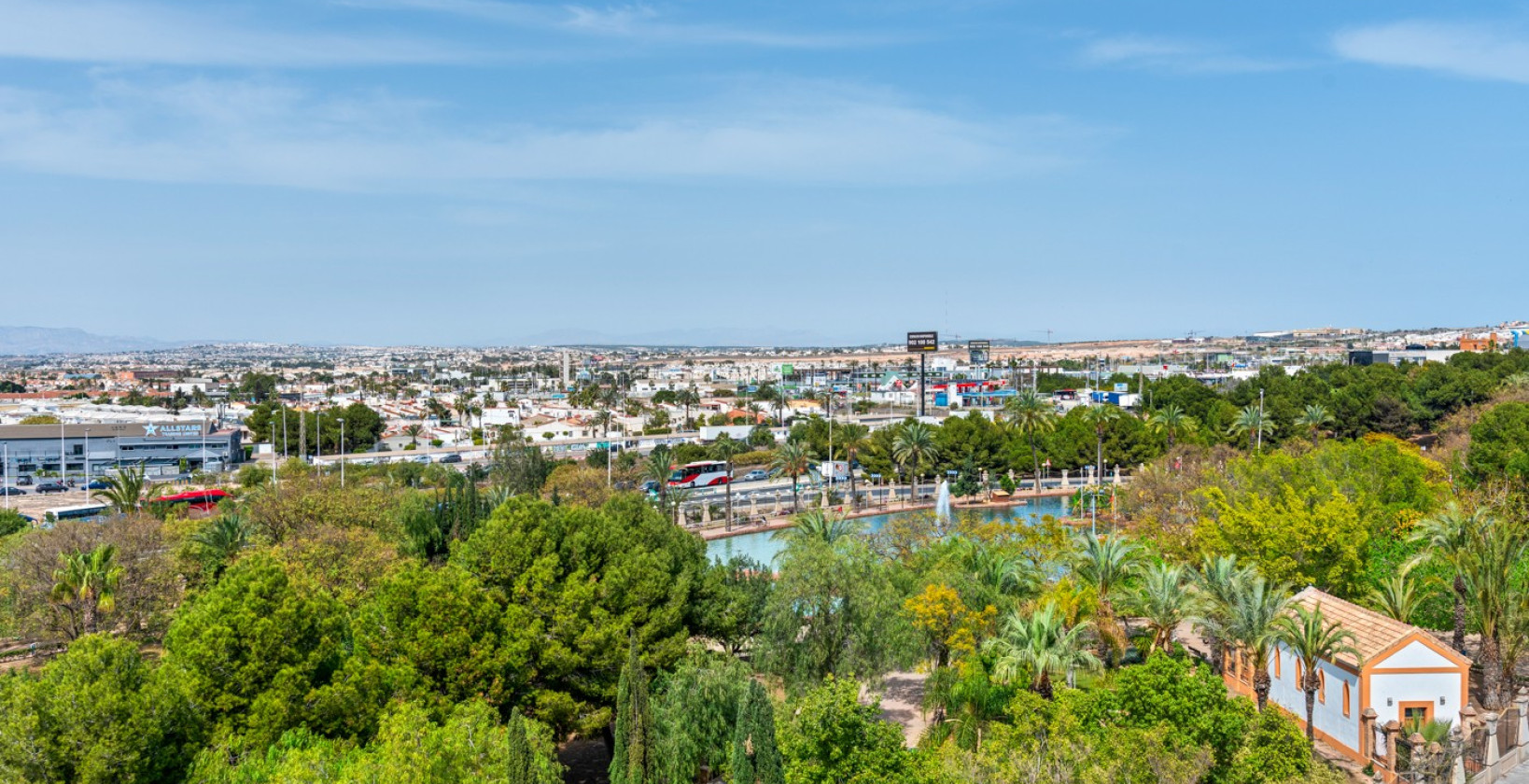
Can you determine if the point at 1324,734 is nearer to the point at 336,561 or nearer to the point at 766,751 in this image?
the point at 766,751

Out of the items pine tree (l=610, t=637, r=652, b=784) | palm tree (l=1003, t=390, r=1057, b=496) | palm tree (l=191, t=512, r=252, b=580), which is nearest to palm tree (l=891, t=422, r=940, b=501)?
palm tree (l=1003, t=390, r=1057, b=496)

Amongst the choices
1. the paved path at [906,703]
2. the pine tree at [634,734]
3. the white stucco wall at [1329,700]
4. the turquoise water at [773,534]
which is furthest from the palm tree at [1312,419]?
the pine tree at [634,734]

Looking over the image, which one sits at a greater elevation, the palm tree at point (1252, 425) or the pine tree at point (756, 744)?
the palm tree at point (1252, 425)

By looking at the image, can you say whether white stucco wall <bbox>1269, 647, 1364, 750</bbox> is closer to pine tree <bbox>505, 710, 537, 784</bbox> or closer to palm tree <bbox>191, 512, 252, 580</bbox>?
pine tree <bbox>505, 710, 537, 784</bbox>

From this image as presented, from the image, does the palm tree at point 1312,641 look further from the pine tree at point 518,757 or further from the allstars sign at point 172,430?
the allstars sign at point 172,430

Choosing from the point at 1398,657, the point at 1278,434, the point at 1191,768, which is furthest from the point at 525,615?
the point at 1278,434

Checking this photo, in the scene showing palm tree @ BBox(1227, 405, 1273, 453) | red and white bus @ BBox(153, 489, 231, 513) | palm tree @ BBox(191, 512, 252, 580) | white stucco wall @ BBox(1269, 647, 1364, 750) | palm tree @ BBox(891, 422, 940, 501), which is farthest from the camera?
palm tree @ BBox(1227, 405, 1273, 453)

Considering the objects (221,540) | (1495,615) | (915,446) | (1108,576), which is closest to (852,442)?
(915,446)
